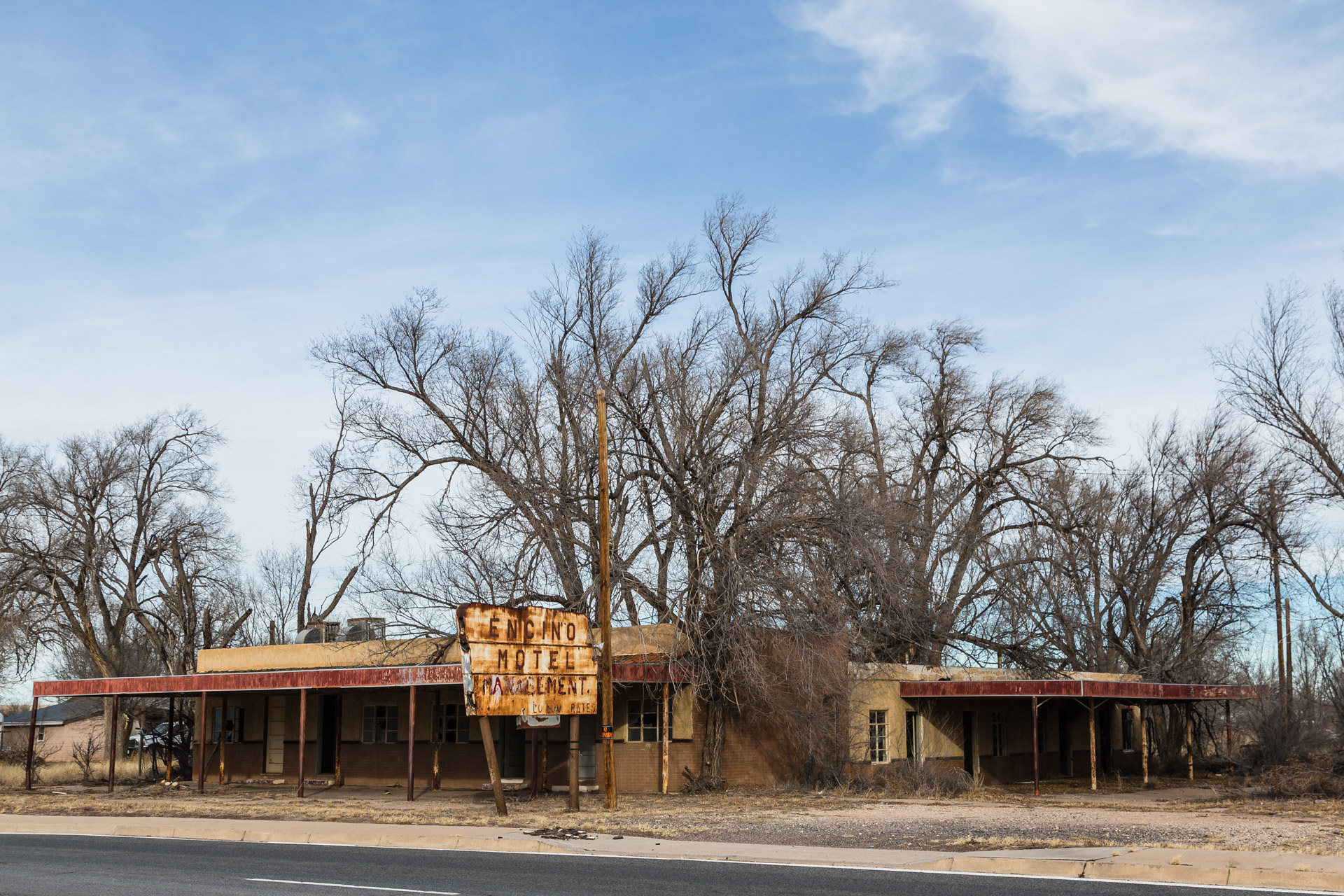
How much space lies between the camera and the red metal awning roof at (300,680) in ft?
81.7

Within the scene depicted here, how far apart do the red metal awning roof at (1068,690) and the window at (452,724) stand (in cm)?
1091

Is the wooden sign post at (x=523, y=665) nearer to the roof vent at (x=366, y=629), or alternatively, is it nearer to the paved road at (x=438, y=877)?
the paved road at (x=438, y=877)

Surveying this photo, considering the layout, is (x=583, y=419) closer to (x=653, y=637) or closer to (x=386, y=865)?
(x=653, y=637)

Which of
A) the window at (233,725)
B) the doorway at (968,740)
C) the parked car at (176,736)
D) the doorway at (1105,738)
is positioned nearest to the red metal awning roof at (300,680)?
the window at (233,725)

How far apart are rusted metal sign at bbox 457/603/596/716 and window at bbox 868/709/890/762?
30.6 feet

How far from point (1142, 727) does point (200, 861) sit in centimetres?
2413

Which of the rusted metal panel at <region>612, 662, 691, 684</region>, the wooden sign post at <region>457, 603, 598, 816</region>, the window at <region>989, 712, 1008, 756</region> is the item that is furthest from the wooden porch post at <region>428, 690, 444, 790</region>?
the window at <region>989, 712, 1008, 756</region>

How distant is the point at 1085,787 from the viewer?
30.3m

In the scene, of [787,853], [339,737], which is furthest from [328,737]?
[787,853]

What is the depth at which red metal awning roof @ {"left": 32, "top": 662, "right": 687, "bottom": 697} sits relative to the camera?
2491cm

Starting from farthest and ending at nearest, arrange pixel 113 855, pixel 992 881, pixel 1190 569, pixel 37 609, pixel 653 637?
pixel 37 609
pixel 1190 569
pixel 653 637
pixel 113 855
pixel 992 881

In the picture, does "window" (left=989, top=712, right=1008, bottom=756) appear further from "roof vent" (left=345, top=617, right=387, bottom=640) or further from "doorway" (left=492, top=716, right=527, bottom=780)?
"roof vent" (left=345, top=617, right=387, bottom=640)

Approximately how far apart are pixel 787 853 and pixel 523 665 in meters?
→ 7.50

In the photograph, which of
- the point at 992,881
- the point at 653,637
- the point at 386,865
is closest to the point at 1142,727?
the point at 653,637
